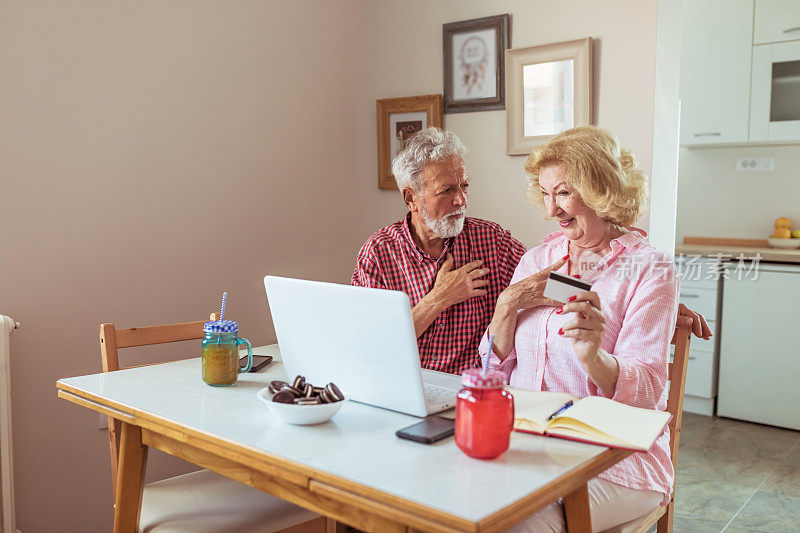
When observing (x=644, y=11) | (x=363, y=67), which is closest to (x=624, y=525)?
(x=644, y=11)

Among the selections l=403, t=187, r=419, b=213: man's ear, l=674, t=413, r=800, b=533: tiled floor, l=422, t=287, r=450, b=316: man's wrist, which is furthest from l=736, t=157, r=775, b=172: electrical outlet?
l=422, t=287, r=450, b=316: man's wrist

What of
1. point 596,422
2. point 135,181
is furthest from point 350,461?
point 135,181

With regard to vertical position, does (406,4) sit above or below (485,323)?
above

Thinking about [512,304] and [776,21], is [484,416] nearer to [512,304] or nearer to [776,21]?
[512,304]

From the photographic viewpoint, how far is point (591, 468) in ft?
3.64

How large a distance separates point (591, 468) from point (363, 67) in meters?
2.53

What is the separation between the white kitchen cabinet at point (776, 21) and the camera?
146 inches

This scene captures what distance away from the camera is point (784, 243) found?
13.1 ft

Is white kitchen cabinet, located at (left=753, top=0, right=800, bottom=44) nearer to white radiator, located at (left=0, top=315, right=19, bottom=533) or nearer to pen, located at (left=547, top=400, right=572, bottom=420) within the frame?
pen, located at (left=547, top=400, right=572, bottom=420)

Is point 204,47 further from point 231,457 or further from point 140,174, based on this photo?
point 231,457

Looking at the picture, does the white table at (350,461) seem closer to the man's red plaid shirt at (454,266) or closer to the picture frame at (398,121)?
the man's red plaid shirt at (454,266)

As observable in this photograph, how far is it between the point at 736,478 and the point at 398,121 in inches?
83.9

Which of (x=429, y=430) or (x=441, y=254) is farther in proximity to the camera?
(x=441, y=254)

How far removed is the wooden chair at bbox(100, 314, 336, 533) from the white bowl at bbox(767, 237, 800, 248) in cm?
327
